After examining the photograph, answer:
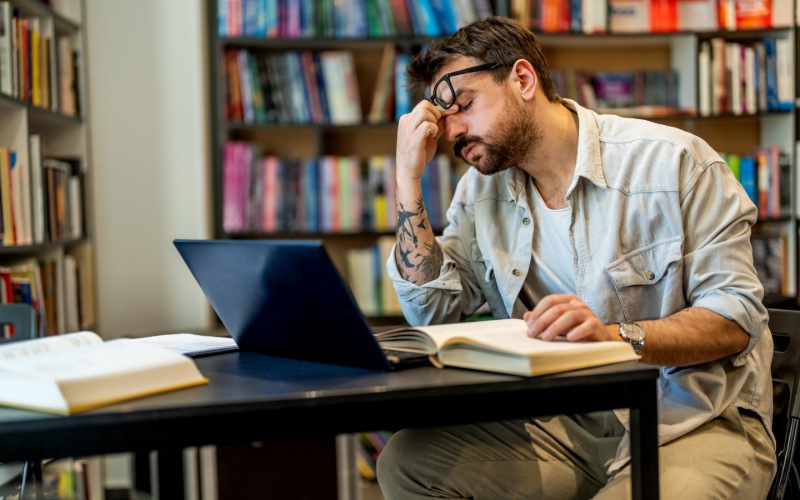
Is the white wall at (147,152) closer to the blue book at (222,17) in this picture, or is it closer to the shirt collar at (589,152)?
the blue book at (222,17)

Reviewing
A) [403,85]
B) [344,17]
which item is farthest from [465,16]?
[344,17]

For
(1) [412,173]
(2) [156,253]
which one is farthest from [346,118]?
(1) [412,173]

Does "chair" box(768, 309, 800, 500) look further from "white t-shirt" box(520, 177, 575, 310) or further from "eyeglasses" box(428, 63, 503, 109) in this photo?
"eyeglasses" box(428, 63, 503, 109)

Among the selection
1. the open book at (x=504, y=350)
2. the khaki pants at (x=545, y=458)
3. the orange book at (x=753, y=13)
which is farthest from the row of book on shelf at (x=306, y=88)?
the open book at (x=504, y=350)

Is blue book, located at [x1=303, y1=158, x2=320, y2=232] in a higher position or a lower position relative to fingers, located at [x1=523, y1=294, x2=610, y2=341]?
higher

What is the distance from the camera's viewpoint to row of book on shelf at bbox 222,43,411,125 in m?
3.32

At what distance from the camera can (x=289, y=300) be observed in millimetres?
1076

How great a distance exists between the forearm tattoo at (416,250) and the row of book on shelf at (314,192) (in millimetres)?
1628

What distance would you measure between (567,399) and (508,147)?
0.72 metres

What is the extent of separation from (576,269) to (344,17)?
2071mm

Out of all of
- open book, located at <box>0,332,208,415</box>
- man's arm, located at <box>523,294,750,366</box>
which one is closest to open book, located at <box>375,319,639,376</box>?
man's arm, located at <box>523,294,750,366</box>

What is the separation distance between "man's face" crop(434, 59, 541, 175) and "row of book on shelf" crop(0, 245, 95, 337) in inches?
54.6

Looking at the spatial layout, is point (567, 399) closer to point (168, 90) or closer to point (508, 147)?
point (508, 147)

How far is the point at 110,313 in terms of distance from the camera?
3328 millimetres
